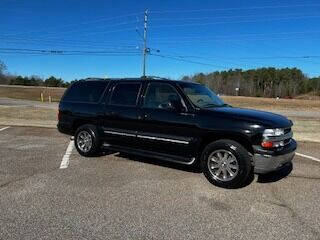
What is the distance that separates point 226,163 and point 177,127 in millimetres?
1108

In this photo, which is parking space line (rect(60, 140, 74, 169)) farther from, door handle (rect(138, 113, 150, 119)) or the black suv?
door handle (rect(138, 113, 150, 119))

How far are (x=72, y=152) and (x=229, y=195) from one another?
15.0 ft

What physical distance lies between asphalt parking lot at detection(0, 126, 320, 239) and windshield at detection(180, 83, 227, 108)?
4.29 ft

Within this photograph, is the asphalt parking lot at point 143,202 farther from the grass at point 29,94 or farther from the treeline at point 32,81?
the treeline at point 32,81

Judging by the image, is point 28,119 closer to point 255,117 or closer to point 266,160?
point 255,117

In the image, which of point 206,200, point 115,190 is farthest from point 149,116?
point 206,200

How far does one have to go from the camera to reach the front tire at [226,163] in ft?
22.4

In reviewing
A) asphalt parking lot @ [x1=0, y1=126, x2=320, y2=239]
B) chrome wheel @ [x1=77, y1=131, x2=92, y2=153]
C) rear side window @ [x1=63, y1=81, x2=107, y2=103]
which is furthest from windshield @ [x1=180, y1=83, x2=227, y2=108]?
chrome wheel @ [x1=77, y1=131, x2=92, y2=153]

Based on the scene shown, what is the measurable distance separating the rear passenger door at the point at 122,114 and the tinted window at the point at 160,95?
0.27 m

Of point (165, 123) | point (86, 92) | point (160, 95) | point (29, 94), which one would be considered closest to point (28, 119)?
point (86, 92)

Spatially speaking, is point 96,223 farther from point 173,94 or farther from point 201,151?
point 173,94

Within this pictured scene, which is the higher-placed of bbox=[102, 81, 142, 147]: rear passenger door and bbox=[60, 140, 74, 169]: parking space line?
bbox=[102, 81, 142, 147]: rear passenger door

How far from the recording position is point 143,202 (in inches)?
236

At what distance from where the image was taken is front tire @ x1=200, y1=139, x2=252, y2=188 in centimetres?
684
